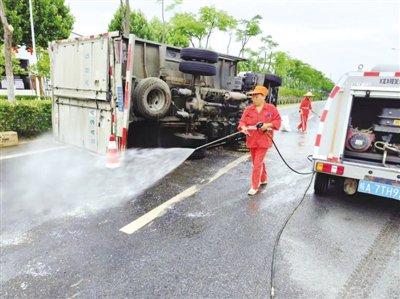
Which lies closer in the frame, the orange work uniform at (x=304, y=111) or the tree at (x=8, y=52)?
the tree at (x=8, y=52)

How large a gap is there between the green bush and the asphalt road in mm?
3424

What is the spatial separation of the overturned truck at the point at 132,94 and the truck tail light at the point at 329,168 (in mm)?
2837

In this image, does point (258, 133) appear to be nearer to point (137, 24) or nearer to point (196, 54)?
point (196, 54)

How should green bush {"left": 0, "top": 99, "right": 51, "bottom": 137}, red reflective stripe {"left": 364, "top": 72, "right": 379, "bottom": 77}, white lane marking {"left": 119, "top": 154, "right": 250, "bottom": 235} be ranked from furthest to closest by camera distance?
green bush {"left": 0, "top": 99, "right": 51, "bottom": 137}
red reflective stripe {"left": 364, "top": 72, "right": 379, "bottom": 77}
white lane marking {"left": 119, "top": 154, "right": 250, "bottom": 235}

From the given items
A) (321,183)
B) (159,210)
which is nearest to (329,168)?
(321,183)

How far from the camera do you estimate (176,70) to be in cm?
723

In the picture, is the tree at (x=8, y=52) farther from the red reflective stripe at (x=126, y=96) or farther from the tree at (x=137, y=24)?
the tree at (x=137, y=24)

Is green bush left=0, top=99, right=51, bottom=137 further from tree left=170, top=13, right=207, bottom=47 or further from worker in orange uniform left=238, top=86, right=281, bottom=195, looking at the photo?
tree left=170, top=13, right=207, bottom=47

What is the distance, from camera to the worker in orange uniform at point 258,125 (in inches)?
196

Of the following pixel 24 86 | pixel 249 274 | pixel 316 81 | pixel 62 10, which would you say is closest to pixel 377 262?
pixel 249 274

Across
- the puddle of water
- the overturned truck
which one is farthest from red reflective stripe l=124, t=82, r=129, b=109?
the puddle of water

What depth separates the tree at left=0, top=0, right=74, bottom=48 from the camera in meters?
20.0

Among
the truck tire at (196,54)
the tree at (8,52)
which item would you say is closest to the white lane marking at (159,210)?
the truck tire at (196,54)

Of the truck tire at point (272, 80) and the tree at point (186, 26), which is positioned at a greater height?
the tree at point (186, 26)
